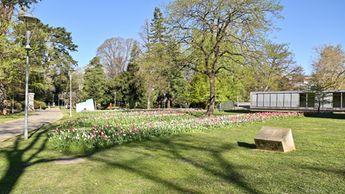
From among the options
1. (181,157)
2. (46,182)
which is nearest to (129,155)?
(181,157)

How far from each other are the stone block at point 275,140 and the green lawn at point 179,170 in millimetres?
288

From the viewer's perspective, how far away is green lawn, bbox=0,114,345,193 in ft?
19.0

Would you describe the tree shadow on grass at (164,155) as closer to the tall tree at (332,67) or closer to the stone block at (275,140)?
the stone block at (275,140)

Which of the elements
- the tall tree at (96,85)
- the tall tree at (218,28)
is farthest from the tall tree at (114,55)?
the tall tree at (218,28)

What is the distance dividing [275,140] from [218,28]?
15.3 m

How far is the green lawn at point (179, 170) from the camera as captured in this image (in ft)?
19.0

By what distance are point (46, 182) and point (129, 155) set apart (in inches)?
115

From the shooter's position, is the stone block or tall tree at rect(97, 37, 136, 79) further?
tall tree at rect(97, 37, 136, 79)

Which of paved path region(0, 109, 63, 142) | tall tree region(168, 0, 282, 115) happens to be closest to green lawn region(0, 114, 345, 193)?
paved path region(0, 109, 63, 142)

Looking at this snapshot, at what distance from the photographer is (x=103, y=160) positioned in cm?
830

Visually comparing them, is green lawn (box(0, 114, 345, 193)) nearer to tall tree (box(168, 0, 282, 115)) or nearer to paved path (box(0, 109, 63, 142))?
paved path (box(0, 109, 63, 142))

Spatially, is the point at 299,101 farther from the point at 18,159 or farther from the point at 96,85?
the point at 18,159

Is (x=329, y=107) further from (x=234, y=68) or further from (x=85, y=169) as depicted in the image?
(x=85, y=169)

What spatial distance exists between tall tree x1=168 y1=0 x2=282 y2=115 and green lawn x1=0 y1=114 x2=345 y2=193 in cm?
1313
